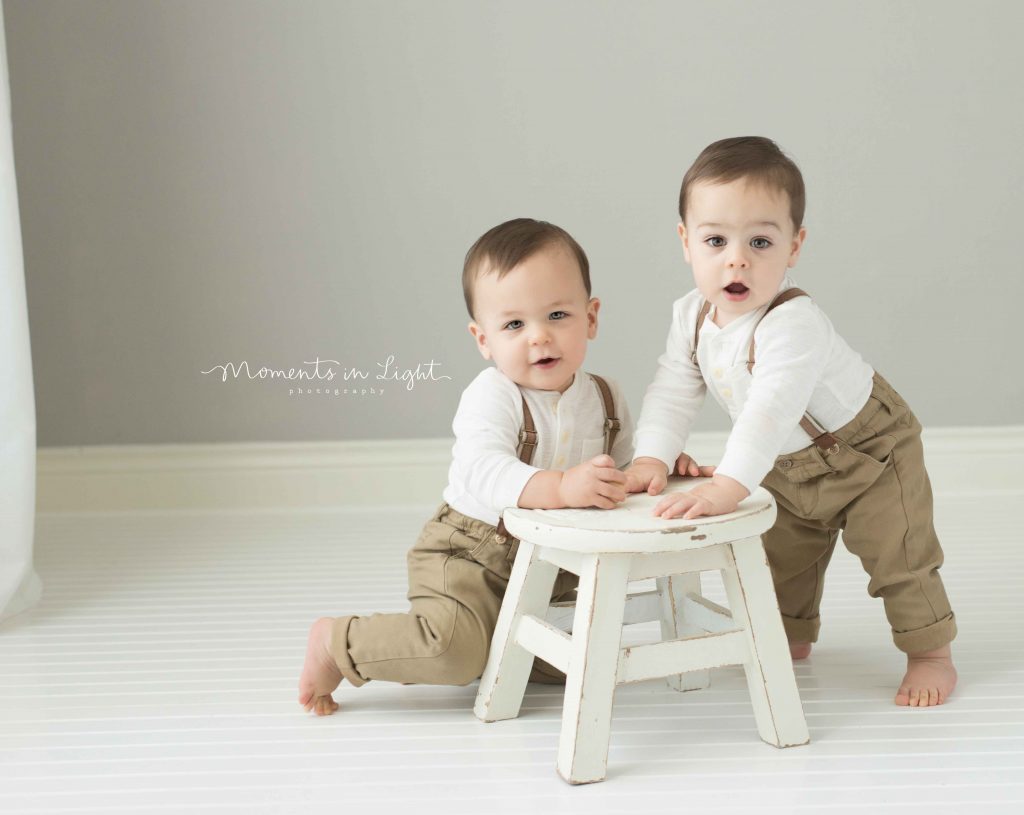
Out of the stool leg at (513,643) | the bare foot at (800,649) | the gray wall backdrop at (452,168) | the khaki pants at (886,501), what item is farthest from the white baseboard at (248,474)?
the stool leg at (513,643)

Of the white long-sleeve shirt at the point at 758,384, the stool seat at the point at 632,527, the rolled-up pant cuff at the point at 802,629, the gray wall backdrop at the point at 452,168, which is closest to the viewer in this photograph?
the stool seat at the point at 632,527

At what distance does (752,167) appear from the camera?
1.31 metres

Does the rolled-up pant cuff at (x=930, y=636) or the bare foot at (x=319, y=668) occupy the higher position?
the rolled-up pant cuff at (x=930, y=636)

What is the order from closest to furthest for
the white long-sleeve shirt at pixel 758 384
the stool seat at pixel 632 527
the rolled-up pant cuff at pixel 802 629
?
the stool seat at pixel 632 527 → the white long-sleeve shirt at pixel 758 384 → the rolled-up pant cuff at pixel 802 629

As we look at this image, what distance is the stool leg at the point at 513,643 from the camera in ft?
4.34

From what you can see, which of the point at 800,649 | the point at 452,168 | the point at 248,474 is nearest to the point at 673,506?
the point at 800,649

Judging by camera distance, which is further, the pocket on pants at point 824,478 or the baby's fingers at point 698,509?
the pocket on pants at point 824,478

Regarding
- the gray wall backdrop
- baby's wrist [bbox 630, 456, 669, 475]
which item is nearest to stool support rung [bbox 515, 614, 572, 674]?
baby's wrist [bbox 630, 456, 669, 475]

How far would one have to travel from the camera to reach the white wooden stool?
119cm

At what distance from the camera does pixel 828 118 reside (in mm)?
2340

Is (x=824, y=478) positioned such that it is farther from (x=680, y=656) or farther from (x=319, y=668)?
(x=319, y=668)

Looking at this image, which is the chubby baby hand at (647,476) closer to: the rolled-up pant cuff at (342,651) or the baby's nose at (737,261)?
the baby's nose at (737,261)

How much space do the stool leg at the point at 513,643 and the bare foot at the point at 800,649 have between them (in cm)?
38

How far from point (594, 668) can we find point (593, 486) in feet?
0.61
